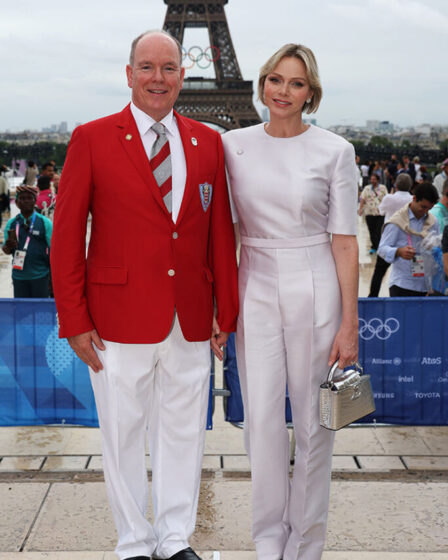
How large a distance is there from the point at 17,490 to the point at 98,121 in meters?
2.18

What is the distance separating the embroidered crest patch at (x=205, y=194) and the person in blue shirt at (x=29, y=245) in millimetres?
4101

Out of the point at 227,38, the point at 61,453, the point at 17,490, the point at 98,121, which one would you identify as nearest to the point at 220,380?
the point at 61,453

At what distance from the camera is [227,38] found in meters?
49.5

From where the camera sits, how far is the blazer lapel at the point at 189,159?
2912 millimetres

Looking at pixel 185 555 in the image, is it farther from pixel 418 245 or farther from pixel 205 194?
pixel 418 245

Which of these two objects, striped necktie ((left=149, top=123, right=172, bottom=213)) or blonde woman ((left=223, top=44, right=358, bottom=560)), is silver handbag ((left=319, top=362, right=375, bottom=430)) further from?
striped necktie ((left=149, top=123, right=172, bottom=213))

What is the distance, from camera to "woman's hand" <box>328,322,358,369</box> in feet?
9.84

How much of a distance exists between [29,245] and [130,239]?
4196 millimetres

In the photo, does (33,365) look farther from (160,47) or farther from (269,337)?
(160,47)

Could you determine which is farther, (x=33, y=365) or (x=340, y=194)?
(x=33, y=365)

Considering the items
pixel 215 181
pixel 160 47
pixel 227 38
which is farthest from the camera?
pixel 227 38

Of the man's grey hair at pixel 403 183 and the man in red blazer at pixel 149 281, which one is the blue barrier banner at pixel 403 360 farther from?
the man's grey hair at pixel 403 183

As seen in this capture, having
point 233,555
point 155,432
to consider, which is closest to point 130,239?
point 155,432

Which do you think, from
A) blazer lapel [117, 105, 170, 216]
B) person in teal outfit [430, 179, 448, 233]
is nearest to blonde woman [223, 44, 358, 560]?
blazer lapel [117, 105, 170, 216]
